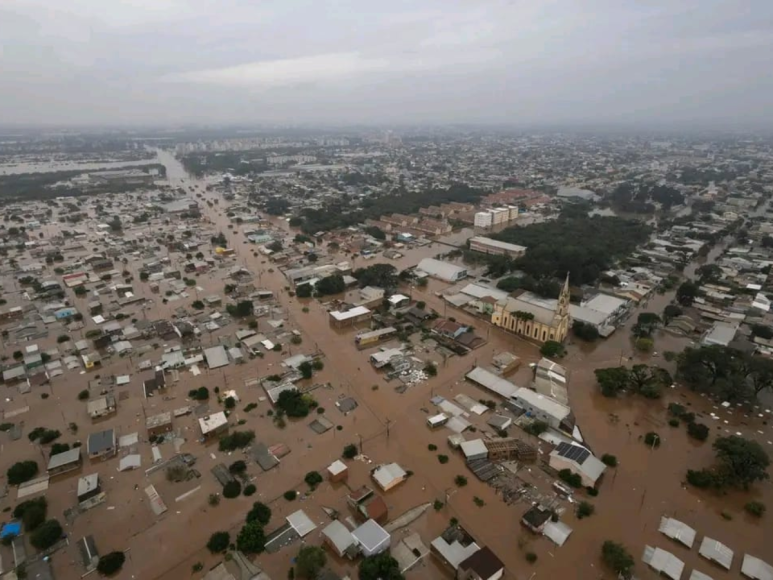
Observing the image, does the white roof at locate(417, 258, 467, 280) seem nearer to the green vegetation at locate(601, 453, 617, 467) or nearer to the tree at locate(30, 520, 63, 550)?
the green vegetation at locate(601, 453, 617, 467)

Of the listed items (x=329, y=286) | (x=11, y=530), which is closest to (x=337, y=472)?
(x=11, y=530)

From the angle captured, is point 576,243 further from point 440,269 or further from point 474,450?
point 474,450

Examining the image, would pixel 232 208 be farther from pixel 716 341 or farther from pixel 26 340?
pixel 716 341

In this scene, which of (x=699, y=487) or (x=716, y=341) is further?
(x=716, y=341)

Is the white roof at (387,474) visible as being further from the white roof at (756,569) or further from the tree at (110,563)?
the white roof at (756,569)

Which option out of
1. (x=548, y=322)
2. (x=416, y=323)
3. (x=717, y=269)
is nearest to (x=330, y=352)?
(x=416, y=323)

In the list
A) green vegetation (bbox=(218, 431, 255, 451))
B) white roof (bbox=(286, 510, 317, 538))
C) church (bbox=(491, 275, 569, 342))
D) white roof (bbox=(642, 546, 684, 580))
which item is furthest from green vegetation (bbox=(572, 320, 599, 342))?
green vegetation (bbox=(218, 431, 255, 451))

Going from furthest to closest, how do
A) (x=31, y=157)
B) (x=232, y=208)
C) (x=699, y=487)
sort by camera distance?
(x=31, y=157)
(x=232, y=208)
(x=699, y=487)
